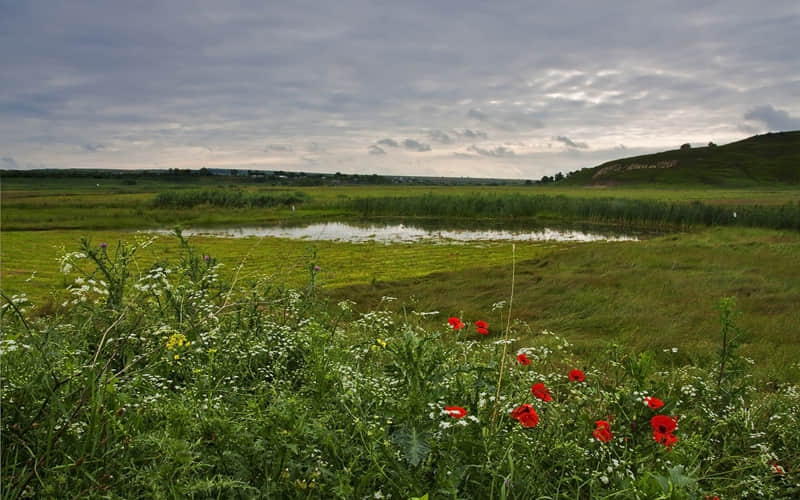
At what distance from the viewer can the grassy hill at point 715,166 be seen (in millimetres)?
79125

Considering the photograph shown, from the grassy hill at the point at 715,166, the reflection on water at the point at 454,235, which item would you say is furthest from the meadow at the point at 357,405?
the grassy hill at the point at 715,166

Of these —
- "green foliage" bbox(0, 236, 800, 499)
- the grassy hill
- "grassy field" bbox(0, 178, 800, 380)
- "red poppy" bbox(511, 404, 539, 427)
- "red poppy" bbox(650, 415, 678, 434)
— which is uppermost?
the grassy hill

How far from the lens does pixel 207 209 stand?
39.9 metres

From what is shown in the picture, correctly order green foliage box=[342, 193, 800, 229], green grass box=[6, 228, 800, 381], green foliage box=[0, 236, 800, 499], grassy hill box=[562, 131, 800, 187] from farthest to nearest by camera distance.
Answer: grassy hill box=[562, 131, 800, 187], green foliage box=[342, 193, 800, 229], green grass box=[6, 228, 800, 381], green foliage box=[0, 236, 800, 499]

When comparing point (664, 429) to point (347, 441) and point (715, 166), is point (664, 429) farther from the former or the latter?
point (715, 166)

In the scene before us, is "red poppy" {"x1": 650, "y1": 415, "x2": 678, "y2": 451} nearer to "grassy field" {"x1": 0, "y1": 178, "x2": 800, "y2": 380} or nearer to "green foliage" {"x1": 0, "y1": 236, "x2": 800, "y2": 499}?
"green foliage" {"x1": 0, "y1": 236, "x2": 800, "y2": 499}

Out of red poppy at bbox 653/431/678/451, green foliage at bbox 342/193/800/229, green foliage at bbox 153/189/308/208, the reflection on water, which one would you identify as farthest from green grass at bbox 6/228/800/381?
green foliage at bbox 153/189/308/208

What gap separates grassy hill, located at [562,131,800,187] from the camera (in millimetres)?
79125

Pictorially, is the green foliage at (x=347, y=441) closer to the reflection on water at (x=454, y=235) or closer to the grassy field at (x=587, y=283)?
the grassy field at (x=587, y=283)

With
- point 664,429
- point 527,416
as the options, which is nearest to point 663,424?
point 664,429

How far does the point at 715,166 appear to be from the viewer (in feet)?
288

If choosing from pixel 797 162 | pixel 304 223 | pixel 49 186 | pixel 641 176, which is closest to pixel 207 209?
pixel 304 223

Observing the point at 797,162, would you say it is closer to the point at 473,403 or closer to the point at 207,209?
the point at 207,209

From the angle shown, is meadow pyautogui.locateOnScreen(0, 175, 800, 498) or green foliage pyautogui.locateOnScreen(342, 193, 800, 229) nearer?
meadow pyautogui.locateOnScreen(0, 175, 800, 498)
